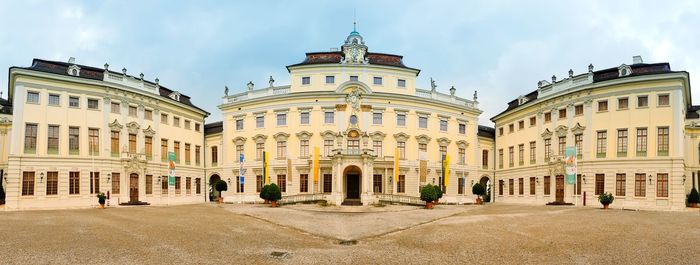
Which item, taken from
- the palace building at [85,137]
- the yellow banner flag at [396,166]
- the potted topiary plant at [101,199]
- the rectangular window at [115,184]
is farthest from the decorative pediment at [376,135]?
the potted topiary plant at [101,199]

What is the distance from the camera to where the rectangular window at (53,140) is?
112 feet

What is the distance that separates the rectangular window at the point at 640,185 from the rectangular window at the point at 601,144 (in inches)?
119

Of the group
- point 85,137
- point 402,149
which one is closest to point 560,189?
point 402,149

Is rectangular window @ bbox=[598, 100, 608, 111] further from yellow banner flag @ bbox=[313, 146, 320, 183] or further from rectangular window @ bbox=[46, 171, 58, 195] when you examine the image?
rectangular window @ bbox=[46, 171, 58, 195]

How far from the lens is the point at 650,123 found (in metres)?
34.1

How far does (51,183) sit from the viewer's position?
34.0 metres

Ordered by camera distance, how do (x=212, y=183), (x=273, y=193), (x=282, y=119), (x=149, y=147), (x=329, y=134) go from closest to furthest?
(x=273, y=193) < (x=149, y=147) < (x=329, y=134) < (x=282, y=119) < (x=212, y=183)

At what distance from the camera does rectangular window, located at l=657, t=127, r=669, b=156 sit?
110 feet

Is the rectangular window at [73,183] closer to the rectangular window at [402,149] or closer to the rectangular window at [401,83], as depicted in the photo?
the rectangular window at [402,149]

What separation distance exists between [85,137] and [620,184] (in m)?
44.2

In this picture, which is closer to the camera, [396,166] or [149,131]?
[149,131]

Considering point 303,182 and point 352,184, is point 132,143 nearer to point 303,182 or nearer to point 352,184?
point 303,182

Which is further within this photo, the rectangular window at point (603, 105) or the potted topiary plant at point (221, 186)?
the potted topiary plant at point (221, 186)

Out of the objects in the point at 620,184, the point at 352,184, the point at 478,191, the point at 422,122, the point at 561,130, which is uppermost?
the point at 422,122
